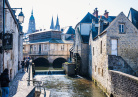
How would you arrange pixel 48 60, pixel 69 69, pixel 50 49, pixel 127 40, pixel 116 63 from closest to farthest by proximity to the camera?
pixel 116 63
pixel 127 40
pixel 69 69
pixel 48 60
pixel 50 49

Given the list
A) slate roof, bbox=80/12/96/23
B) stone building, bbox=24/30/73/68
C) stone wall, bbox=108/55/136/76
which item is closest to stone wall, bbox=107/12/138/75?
stone wall, bbox=108/55/136/76

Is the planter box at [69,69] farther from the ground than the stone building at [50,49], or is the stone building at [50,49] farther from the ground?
the stone building at [50,49]

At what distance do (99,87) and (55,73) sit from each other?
9323 millimetres

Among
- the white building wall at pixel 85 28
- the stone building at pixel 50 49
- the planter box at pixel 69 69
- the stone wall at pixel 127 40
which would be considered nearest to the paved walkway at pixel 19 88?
the stone wall at pixel 127 40

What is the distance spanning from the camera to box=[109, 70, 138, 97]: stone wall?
8211 mm

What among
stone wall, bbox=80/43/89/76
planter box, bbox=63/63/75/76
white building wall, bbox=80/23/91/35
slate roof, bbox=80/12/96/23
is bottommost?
planter box, bbox=63/63/75/76

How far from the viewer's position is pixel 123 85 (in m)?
9.57

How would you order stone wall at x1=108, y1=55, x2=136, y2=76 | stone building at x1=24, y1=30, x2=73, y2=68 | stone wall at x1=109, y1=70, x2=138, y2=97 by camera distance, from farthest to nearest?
stone building at x1=24, y1=30, x2=73, y2=68
stone wall at x1=108, y1=55, x2=136, y2=76
stone wall at x1=109, y1=70, x2=138, y2=97

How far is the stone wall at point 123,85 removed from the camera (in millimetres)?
8211

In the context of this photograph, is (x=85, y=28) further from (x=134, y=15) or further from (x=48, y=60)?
(x=48, y=60)

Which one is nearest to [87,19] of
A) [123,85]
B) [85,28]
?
[85,28]

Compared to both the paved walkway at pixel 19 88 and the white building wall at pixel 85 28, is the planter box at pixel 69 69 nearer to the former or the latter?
the white building wall at pixel 85 28

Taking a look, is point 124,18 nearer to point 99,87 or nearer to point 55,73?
point 99,87

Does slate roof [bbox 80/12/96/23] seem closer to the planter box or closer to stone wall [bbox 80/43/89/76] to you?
stone wall [bbox 80/43/89/76]
